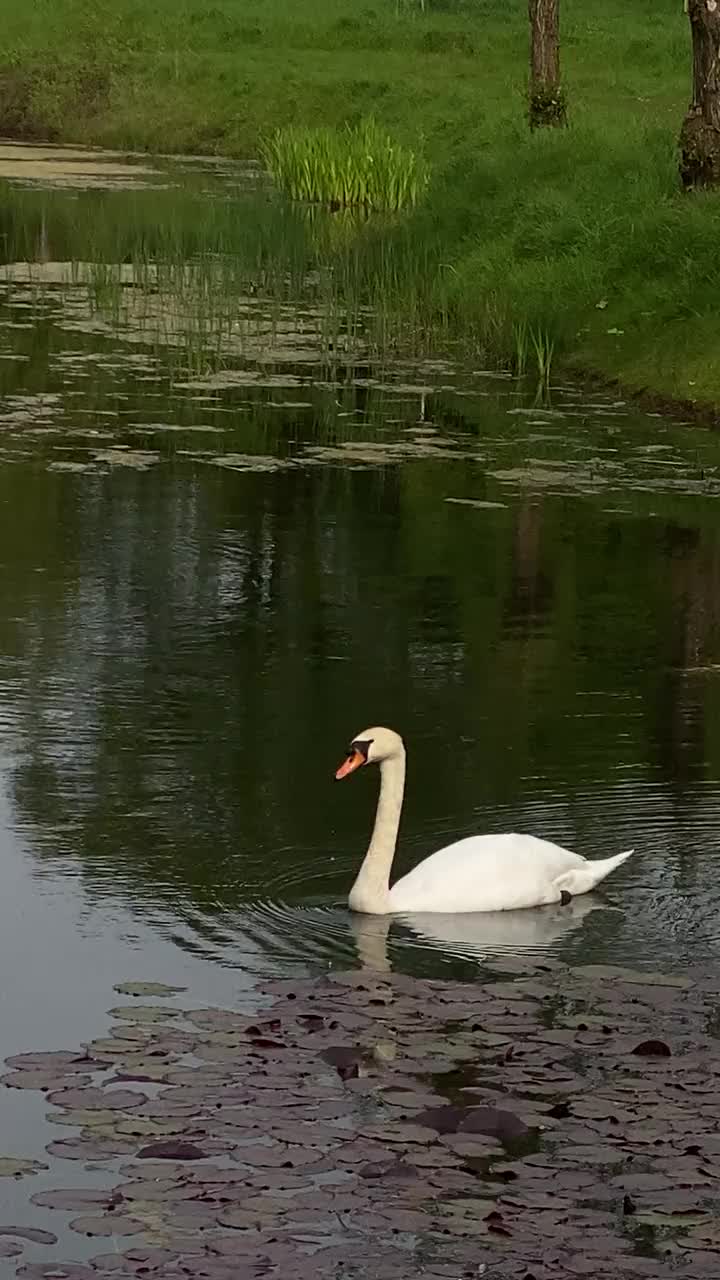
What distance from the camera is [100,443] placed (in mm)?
15641

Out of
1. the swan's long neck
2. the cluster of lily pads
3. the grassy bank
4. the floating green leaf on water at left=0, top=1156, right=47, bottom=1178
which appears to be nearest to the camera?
the cluster of lily pads

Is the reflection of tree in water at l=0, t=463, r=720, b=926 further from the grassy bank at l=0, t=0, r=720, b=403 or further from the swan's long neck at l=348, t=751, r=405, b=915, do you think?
the grassy bank at l=0, t=0, r=720, b=403

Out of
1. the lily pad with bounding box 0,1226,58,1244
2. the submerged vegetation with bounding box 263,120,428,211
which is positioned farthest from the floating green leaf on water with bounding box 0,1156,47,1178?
the submerged vegetation with bounding box 263,120,428,211

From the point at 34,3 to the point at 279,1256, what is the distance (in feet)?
147

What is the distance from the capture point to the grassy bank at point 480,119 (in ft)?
63.1

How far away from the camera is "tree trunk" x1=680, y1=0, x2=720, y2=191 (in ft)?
64.9

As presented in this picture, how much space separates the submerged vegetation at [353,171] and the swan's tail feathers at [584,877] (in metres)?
18.9

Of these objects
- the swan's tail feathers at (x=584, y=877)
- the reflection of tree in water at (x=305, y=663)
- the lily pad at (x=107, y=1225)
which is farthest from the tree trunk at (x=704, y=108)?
the lily pad at (x=107, y=1225)

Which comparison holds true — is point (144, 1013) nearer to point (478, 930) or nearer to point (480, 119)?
point (478, 930)

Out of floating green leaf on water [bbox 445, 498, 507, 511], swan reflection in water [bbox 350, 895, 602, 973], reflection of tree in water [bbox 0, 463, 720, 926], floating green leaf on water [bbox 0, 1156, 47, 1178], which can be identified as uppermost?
floating green leaf on water [bbox 445, 498, 507, 511]

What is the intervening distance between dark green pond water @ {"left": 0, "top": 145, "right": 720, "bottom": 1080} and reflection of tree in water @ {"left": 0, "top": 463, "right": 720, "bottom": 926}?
0.02 metres

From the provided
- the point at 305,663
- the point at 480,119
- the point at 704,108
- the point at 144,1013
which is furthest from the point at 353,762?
the point at 480,119

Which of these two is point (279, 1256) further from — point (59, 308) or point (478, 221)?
point (478, 221)

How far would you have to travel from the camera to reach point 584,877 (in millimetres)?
8102
